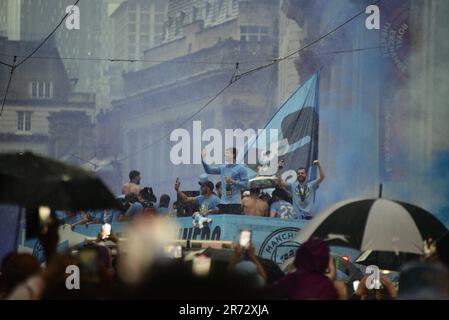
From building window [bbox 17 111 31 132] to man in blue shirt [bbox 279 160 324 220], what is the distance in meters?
4.02

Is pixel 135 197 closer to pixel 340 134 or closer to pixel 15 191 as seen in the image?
pixel 340 134

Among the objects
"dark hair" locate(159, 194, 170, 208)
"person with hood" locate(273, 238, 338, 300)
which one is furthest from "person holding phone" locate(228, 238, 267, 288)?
"dark hair" locate(159, 194, 170, 208)

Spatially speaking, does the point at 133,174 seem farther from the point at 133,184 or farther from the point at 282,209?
the point at 282,209

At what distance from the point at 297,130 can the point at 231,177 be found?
50.0 inches

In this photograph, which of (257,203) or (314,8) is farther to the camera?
(314,8)

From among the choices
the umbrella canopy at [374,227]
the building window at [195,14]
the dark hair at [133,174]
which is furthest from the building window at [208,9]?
the umbrella canopy at [374,227]

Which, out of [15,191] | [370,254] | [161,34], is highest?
[161,34]

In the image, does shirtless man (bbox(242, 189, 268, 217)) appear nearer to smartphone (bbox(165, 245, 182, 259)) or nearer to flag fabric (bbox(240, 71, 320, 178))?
flag fabric (bbox(240, 71, 320, 178))

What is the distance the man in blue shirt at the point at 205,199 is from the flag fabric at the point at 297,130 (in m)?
0.61

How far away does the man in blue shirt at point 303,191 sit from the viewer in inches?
679

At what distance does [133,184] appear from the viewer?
60.0ft

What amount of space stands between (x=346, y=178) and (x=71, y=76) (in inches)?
174

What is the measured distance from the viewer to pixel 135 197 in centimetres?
1803

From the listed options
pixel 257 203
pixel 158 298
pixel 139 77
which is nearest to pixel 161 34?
pixel 139 77
